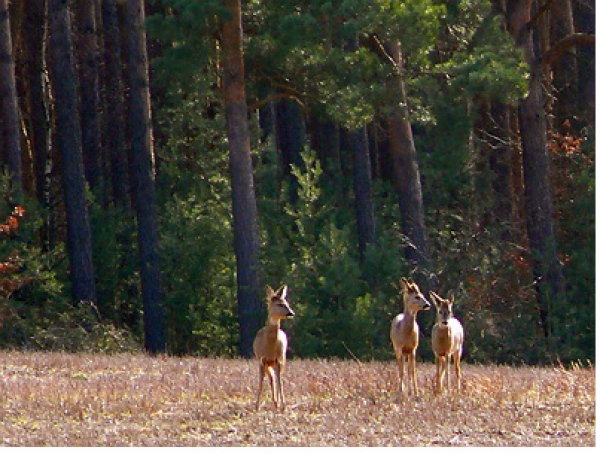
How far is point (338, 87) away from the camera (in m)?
26.3

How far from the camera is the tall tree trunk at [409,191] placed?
92.3 feet

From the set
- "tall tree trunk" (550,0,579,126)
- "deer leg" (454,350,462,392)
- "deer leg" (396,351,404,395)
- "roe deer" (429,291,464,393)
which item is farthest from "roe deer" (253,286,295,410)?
"tall tree trunk" (550,0,579,126)

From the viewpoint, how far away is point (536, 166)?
95.7ft

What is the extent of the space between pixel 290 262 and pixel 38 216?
22.1 ft

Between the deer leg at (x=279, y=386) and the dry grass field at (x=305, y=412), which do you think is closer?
the dry grass field at (x=305, y=412)

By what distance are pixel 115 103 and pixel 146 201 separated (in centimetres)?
837

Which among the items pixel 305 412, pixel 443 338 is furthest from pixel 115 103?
pixel 305 412

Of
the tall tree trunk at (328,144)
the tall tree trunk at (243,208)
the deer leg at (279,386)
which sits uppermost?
the tall tree trunk at (328,144)

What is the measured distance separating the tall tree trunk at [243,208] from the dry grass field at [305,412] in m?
10.5

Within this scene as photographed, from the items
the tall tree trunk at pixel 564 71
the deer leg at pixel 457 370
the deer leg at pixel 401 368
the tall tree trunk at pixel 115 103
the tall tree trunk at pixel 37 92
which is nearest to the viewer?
the deer leg at pixel 401 368

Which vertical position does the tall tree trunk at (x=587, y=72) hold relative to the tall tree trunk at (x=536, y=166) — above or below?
above

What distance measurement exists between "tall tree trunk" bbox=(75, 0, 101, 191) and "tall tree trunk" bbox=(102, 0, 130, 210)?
1.67 ft

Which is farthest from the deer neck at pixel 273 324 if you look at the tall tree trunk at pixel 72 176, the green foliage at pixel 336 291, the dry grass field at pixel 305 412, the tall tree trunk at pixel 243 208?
the tall tree trunk at pixel 72 176

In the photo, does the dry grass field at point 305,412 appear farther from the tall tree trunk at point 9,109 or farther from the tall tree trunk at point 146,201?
the tall tree trunk at point 9,109
